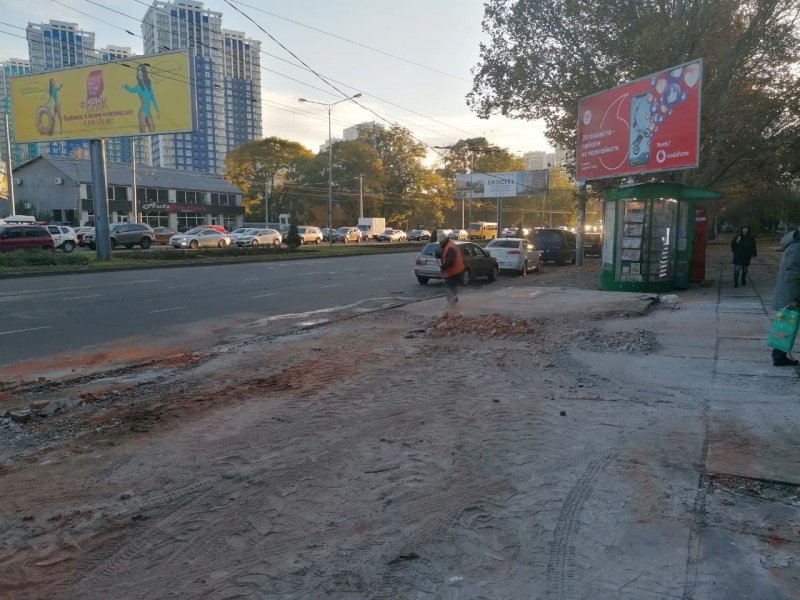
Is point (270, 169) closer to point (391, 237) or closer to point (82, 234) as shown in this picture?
point (391, 237)

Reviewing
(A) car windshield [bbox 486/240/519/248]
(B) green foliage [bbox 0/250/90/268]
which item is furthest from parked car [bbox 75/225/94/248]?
(A) car windshield [bbox 486/240/519/248]

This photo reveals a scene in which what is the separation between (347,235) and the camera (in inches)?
2373

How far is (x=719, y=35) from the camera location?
21844mm

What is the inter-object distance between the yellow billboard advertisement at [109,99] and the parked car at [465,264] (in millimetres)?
13167

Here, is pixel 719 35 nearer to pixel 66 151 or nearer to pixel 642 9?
pixel 642 9

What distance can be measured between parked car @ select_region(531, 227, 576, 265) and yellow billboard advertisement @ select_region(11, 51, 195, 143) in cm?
1733

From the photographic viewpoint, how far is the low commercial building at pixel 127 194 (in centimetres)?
6219

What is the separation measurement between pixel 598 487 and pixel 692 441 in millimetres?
1374

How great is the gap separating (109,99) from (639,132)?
22.6 m

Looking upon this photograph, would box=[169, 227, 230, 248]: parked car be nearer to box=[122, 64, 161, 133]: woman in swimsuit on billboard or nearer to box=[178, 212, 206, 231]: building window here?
box=[122, 64, 161, 133]: woman in swimsuit on billboard

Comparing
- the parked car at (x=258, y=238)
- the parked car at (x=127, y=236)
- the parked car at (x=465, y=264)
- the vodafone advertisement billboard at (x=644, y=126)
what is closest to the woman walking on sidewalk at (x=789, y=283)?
the vodafone advertisement billboard at (x=644, y=126)

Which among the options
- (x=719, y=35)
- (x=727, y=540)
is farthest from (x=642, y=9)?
(x=727, y=540)

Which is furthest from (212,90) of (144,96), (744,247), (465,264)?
(744,247)

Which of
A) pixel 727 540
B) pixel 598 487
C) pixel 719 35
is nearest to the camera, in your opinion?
pixel 727 540
